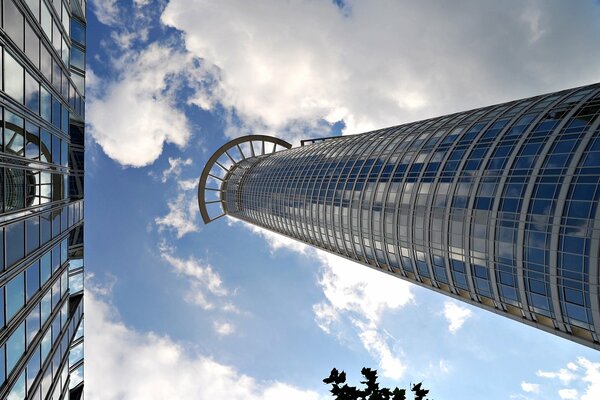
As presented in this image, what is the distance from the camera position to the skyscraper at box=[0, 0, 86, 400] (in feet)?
55.8

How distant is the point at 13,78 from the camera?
56.7ft

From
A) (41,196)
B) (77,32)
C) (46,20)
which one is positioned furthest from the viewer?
(77,32)

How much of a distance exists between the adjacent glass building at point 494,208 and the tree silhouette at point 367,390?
18.3 metres

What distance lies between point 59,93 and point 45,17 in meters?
4.96

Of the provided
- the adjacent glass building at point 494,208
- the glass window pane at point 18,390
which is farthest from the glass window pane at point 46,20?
Result: the adjacent glass building at point 494,208

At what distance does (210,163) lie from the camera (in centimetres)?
10375

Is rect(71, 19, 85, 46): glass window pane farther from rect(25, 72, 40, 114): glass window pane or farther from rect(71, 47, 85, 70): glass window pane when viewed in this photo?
rect(25, 72, 40, 114): glass window pane

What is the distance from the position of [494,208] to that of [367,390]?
23203 millimetres

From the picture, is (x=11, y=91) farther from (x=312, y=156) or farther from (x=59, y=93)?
(x=312, y=156)

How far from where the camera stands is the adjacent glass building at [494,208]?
87.9 feet

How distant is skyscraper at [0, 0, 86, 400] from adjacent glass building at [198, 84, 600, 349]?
35.1 metres

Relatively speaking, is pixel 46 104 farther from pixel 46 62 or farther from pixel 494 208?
pixel 494 208

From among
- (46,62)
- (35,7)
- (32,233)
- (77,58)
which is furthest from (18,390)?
(77,58)

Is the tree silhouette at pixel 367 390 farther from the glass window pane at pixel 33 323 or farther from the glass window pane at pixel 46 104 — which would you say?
the glass window pane at pixel 46 104
